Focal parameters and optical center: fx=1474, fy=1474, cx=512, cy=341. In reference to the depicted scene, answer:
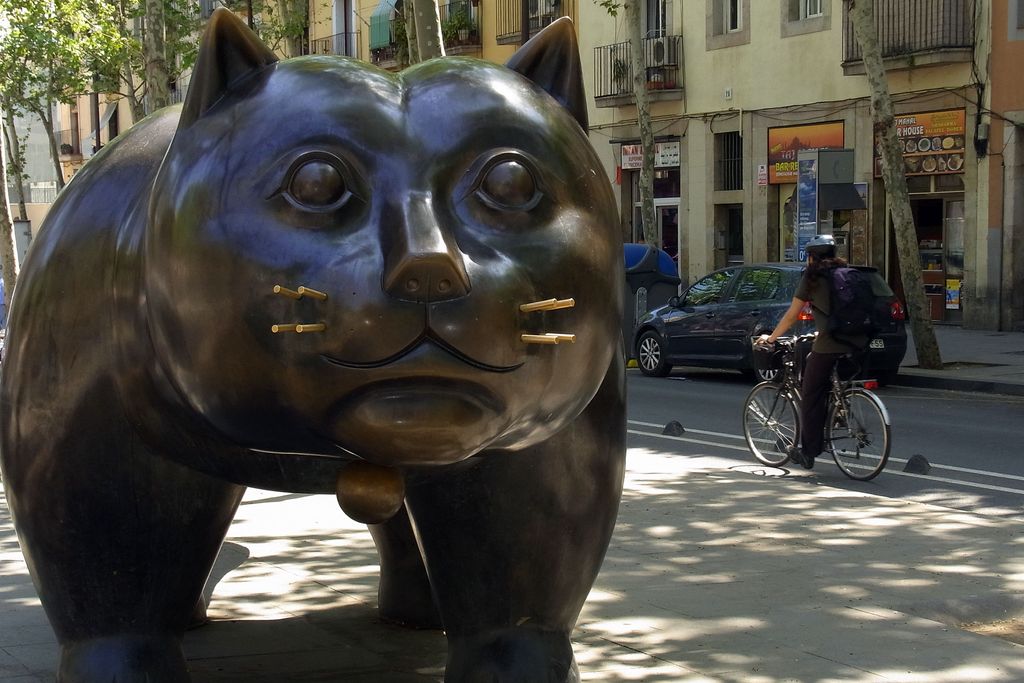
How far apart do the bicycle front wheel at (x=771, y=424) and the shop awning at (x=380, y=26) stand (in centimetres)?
2644

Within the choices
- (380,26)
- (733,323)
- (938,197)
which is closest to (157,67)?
(733,323)

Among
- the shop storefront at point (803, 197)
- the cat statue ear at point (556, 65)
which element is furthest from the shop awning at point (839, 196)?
the cat statue ear at point (556, 65)

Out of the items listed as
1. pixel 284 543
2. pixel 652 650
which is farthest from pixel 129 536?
pixel 284 543

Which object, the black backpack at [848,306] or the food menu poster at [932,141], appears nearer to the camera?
the black backpack at [848,306]

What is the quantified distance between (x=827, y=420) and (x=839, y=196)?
10380 mm

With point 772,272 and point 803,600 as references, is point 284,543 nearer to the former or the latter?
point 803,600

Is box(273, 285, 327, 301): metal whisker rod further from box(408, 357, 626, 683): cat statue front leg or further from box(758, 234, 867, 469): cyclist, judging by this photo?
box(758, 234, 867, 469): cyclist

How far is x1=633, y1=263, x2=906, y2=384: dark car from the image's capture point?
16203mm

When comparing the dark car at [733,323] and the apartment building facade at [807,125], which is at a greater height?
the apartment building facade at [807,125]

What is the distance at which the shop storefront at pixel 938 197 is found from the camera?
77.2ft

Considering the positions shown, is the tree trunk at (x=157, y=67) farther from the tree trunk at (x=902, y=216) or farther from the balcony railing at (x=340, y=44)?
the balcony railing at (x=340, y=44)

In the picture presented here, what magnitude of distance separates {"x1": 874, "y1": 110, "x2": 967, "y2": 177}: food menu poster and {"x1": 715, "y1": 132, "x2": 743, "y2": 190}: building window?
13.4 ft

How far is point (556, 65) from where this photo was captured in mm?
3174

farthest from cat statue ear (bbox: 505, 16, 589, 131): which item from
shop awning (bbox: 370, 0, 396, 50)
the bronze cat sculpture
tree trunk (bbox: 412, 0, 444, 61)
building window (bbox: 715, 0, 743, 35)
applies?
shop awning (bbox: 370, 0, 396, 50)
